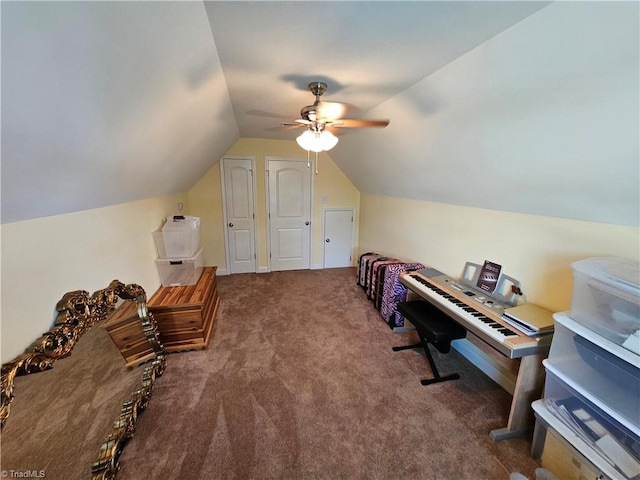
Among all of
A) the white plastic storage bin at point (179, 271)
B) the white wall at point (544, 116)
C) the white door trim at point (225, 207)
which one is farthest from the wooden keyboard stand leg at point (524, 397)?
the white door trim at point (225, 207)

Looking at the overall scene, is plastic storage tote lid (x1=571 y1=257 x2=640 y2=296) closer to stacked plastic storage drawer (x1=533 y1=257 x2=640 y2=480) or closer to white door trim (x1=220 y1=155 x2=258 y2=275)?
stacked plastic storage drawer (x1=533 y1=257 x2=640 y2=480)

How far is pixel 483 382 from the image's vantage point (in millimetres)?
2152

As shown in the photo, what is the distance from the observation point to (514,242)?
2059 millimetres

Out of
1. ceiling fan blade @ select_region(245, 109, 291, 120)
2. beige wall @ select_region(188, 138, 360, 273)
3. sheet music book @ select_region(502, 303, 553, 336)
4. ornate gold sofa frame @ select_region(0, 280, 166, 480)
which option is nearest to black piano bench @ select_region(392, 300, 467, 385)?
sheet music book @ select_region(502, 303, 553, 336)

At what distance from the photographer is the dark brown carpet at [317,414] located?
1485mm

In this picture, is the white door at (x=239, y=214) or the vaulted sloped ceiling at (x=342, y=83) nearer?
the vaulted sloped ceiling at (x=342, y=83)

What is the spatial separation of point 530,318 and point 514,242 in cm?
64

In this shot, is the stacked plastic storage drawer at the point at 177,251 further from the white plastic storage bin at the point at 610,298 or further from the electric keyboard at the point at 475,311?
the white plastic storage bin at the point at 610,298

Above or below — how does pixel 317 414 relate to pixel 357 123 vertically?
below

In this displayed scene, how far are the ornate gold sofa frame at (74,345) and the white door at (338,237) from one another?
3194mm

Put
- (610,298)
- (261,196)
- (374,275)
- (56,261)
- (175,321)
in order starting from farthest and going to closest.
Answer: (261,196) < (374,275) < (175,321) < (56,261) < (610,298)

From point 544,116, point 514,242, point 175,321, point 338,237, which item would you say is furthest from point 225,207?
point 544,116

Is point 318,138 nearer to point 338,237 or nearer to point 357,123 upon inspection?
point 357,123

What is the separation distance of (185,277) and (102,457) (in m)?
1.67
